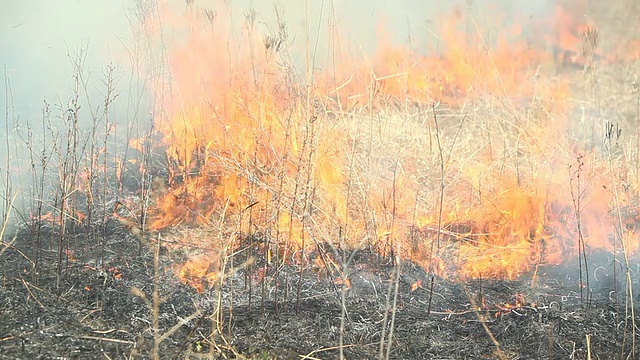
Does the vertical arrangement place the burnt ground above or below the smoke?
below

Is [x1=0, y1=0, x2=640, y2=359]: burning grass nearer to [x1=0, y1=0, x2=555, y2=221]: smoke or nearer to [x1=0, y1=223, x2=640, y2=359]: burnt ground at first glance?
[x1=0, y1=223, x2=640, y2=359]: burnt ground

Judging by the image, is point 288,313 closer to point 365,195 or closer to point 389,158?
point 365,195

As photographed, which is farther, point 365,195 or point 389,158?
point 389,158

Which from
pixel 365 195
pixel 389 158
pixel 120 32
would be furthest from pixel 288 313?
pixel 120 32

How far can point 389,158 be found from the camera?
6.08 meters

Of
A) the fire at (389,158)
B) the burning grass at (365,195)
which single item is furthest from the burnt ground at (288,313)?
the fire at (389,158)

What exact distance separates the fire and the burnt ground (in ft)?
0.90

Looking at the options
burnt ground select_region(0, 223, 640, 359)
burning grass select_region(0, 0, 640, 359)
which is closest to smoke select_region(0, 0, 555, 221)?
burning grass select_region(0, 0, 640, 359)

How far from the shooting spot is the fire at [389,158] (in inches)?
190

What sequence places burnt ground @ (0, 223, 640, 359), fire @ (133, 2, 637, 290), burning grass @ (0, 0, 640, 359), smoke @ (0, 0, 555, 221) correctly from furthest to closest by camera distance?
1. smoke @ (0, 0, 555, 221)
2. fire @ (133, 2, 637, 290)
3. burning grass @ (0, 0, 640, 359)
4. burnt ground @ (0, 223, 640, 359)

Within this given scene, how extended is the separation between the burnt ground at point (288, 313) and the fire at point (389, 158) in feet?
0.90

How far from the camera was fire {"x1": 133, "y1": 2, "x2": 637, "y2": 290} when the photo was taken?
190 inches

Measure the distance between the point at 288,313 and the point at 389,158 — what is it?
2.58m

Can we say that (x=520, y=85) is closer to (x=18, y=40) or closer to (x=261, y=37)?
(x=261, y=37)
